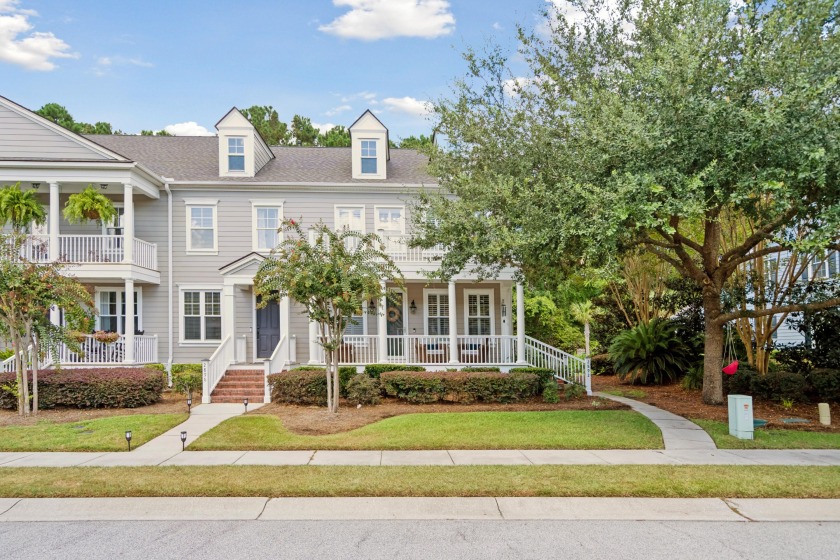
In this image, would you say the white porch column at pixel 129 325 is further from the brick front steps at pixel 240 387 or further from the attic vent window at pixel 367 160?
the attic vent window at pixel 367 160

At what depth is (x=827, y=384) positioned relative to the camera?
1280cm

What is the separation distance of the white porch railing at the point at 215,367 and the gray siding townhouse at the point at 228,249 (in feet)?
0.39

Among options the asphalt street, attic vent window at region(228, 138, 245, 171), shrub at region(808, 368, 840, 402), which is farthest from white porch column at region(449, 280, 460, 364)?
the asphalt street

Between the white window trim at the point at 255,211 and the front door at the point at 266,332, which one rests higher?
the white window trim at the point at 255,211

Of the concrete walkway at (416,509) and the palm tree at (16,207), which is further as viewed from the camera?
the palm tree at (16,207)

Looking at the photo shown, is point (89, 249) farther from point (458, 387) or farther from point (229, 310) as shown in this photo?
point (458, 387)

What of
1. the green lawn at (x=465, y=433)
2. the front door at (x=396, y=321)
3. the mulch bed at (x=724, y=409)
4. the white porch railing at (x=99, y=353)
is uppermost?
the front door at (x=396, y=321)

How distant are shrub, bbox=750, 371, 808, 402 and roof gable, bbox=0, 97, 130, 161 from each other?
61.9 ft

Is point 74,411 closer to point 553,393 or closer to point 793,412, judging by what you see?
→ point 553,393

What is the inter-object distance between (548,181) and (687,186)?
323cm

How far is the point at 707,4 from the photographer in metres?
8.91

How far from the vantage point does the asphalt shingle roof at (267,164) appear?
1833 cm

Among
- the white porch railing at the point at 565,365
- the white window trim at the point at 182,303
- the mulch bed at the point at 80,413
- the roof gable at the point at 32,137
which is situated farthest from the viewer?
the white window trim at the point at 182,303

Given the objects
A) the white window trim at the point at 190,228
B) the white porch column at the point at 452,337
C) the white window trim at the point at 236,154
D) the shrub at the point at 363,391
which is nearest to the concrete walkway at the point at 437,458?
the shrub at the point at 363,391
